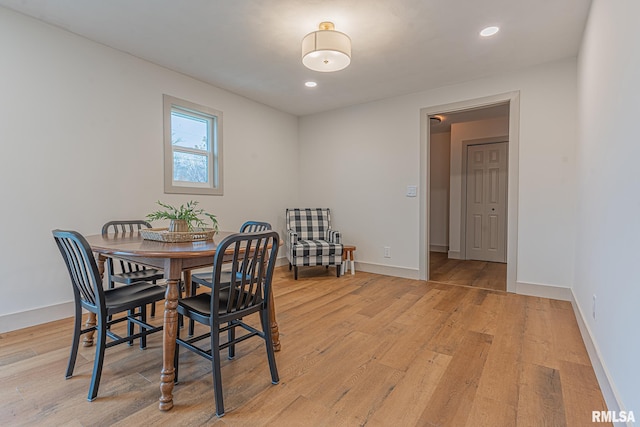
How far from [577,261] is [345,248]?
2.54 meters

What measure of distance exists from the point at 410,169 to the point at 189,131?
282 centimetres

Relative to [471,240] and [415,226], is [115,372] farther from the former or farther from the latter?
[471,240]

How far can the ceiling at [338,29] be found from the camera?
2.28 metres

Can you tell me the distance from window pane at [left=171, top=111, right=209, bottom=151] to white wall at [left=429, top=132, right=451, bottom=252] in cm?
444

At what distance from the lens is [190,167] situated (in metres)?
3.74

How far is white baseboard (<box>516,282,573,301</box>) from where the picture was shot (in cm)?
318

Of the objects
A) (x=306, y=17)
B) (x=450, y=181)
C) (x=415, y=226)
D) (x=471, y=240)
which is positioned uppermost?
(x=306, y=17)

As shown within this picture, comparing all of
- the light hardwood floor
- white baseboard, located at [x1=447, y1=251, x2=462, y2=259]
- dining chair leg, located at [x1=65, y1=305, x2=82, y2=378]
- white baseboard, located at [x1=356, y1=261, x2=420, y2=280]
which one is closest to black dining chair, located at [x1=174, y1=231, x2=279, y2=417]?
the light hardwood floor

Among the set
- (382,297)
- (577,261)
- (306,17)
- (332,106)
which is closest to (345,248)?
(382,297)

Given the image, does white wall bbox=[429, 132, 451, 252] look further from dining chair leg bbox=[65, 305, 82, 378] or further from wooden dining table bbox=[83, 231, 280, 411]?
dining chair leg bbox=[65, 305, 82, 378]

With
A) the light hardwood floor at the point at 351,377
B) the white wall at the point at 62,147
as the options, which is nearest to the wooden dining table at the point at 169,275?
the light hardwood floor at the point at 351,377

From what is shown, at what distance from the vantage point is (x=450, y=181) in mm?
5910

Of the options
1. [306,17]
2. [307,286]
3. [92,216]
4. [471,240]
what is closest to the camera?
[306,17]

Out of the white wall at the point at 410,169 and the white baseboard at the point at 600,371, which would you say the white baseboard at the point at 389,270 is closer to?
the white wall at the point at 410,169
